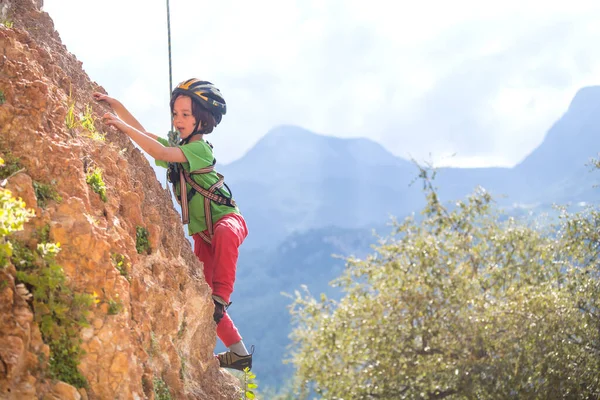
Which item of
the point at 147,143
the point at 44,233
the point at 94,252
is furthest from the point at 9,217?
the point at 147,143

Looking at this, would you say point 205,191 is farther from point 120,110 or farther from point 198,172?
point 120,110

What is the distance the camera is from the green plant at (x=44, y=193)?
3773mm

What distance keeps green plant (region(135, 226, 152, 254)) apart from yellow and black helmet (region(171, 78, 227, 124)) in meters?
1.77

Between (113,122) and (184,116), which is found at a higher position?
(184,116)

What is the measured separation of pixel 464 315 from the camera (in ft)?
51.0

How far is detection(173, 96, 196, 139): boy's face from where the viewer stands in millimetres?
6141

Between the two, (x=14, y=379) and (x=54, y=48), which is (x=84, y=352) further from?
(x=54, y=48)

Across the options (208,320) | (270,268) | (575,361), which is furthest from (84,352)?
(270,268)

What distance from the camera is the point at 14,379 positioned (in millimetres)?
3078

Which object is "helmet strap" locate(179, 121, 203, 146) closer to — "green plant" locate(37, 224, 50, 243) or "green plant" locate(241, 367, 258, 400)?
"green plant" locate(241, 367, 258, 400)

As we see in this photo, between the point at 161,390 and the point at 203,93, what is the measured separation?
109 inches

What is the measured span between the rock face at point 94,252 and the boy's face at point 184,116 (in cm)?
72

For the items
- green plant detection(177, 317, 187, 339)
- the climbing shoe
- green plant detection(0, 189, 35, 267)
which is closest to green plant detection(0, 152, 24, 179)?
green plant detection(0, 189, 35, 267)

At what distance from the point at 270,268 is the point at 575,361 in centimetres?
18182
